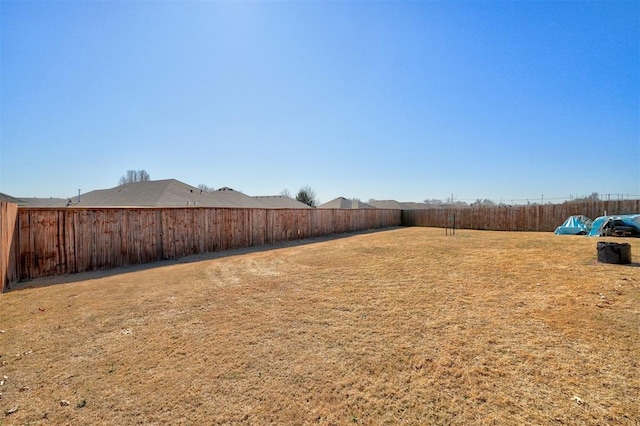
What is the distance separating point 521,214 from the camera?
1736 cm

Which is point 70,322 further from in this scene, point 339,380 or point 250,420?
point 339,380

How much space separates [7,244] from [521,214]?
22142mm

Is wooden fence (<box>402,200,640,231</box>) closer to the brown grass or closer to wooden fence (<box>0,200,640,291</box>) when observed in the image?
wooden fence (<box>0,200,640,291</box>)

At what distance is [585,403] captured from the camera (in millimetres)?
2057

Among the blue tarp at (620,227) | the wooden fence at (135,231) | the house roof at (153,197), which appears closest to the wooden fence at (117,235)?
the wooden fence at (135,231)

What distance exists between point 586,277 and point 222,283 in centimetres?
719

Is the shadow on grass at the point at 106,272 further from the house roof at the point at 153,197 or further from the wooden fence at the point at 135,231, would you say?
the house roof at the point at 153,197

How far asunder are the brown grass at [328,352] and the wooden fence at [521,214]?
508 inches

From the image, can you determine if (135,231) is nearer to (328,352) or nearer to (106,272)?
(106,272)

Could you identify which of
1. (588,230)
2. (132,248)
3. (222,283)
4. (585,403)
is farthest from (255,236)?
(588,230)

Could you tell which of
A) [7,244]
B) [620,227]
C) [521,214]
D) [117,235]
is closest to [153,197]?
[117,235]

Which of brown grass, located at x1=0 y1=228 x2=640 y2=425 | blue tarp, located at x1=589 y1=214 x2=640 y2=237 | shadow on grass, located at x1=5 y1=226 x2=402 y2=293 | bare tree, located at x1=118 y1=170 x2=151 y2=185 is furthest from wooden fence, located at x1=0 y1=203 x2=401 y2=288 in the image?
bare tree, located at x1=118 y1=170 x2=151 y2=185

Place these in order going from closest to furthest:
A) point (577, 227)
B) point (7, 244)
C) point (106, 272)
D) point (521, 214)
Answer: point (7, 244), point (106, 272), point (577, 227), point (521, 214)

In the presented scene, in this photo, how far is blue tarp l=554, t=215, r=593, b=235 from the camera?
1313 cm
